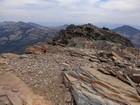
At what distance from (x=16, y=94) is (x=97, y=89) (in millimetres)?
5720

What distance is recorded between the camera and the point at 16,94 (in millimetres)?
18016

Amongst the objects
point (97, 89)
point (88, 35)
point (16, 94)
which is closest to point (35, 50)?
point (16, 94)

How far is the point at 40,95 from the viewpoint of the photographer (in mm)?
18609

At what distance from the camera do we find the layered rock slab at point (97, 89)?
57.5 ft

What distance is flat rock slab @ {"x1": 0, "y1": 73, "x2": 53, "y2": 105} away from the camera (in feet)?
56.6

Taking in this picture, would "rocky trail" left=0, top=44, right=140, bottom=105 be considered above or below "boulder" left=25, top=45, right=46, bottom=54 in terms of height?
above

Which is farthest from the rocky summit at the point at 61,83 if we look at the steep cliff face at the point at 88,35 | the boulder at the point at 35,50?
the steep cliff face at the point at 88,35

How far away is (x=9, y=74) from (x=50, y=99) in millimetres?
4955

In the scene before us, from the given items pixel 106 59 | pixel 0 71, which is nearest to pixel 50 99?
pixel 0 71

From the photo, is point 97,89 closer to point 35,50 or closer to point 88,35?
point 35,50

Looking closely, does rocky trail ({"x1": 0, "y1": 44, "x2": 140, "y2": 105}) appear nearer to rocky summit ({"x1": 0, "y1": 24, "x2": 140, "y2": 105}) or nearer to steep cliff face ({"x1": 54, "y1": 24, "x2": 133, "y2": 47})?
rocky summit ({"x1": 0, "y1": 24, "x2": 140, "y2": 105})

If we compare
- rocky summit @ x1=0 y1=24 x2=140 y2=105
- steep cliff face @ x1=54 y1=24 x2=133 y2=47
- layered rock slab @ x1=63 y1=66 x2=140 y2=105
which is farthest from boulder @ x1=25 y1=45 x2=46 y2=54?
steep cliff face @ x1=54 y1=24 x2=133 y2=47

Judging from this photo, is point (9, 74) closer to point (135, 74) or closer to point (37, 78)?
point (37, 78)

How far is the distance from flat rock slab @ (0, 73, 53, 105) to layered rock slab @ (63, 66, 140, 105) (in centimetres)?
237
